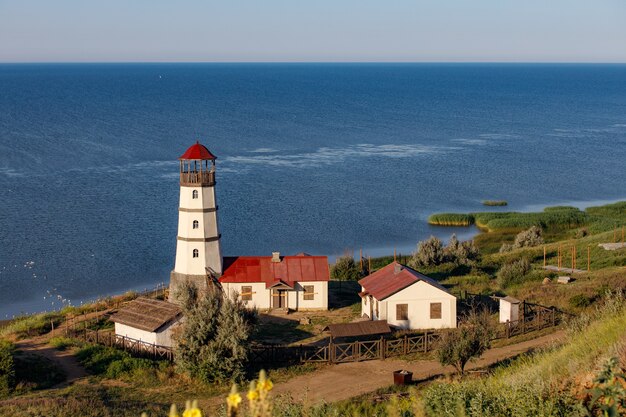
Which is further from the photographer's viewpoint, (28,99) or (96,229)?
(28,99)

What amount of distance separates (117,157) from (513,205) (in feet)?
158

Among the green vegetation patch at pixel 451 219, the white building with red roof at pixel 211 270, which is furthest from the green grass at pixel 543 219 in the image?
the white building with red roof at pixel 211 270

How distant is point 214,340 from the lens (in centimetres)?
3030

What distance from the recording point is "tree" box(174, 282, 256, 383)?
2914cm

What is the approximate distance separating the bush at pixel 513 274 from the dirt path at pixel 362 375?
1039 cm

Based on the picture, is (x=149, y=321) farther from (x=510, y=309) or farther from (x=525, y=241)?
(x=525, y=241)

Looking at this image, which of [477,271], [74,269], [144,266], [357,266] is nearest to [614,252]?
[477,271]

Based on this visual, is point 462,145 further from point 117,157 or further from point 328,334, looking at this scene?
point 328,334

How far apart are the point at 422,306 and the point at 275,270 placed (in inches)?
329

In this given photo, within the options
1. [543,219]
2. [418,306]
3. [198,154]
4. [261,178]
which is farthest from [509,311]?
[261,178]

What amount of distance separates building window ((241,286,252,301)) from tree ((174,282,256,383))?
23.1 feet

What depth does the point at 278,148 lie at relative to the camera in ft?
347

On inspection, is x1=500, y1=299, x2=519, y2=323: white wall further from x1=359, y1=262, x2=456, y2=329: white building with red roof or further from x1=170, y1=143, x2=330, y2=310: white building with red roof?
x1=170, y1=143, x2=330, y2=310: white building with red roof

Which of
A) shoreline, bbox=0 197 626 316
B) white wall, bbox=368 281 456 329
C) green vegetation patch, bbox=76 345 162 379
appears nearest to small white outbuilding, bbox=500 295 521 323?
white wall, bbox=368 281 456 329
